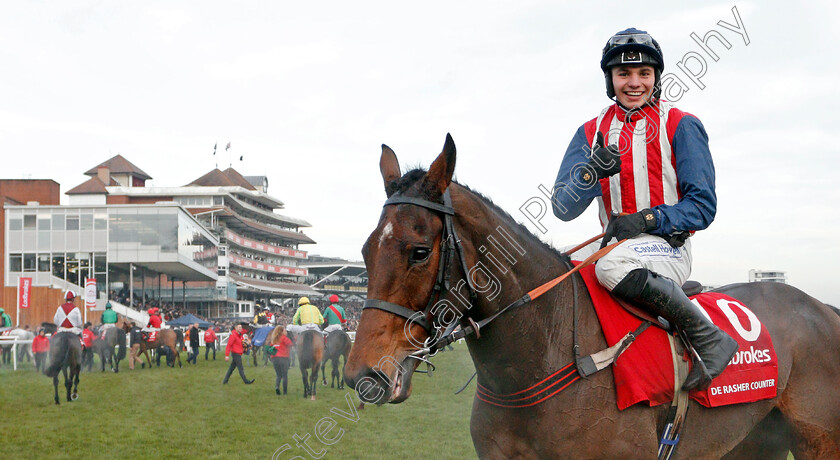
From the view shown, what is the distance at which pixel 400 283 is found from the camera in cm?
226

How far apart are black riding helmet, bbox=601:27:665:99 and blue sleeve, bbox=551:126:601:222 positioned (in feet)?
1.25

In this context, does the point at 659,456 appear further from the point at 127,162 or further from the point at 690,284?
the point at 127,162

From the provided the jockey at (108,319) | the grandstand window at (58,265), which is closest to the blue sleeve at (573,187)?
the jockey at (108,319)

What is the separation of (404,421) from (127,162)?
74.5 meters

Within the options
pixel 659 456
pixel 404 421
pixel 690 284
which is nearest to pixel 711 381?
pixel 659 456

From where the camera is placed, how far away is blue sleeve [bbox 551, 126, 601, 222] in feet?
10.3

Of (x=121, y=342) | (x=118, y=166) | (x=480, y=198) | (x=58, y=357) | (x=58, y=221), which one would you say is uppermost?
(x=118, y=166)

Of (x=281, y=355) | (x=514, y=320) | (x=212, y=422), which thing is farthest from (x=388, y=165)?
(x=281, y=355)

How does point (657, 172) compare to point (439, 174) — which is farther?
point (657, 172)

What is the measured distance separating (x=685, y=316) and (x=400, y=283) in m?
1.30

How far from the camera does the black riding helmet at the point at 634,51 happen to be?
10.0 ft

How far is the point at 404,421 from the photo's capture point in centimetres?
962

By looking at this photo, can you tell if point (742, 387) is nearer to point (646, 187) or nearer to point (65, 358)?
point (646, 187)

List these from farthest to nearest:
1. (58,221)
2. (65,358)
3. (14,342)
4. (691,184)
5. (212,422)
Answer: (58,221) < (14,342) < (65,358) < (212,422) < (691,184)
